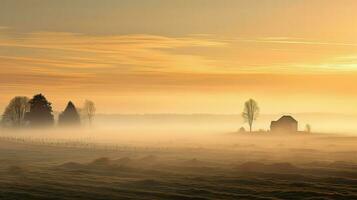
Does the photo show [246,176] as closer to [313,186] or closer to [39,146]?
[313,186]

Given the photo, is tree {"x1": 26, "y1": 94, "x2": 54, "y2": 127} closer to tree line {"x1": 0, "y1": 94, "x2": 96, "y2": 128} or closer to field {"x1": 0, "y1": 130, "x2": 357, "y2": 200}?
tree line {"x1": 0, "y1": 94, "x2": 96, "y2": 128}

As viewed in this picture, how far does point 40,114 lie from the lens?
16512 cm

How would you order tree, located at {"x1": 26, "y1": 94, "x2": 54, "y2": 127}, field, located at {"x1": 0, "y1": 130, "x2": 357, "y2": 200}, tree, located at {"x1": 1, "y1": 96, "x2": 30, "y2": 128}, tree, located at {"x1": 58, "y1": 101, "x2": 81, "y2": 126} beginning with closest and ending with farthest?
field, located at {"x1": 0, "y1": 130, "x2": 357, "y2": 200} → tree, located at {"x1": 26, "y1": 94, "x2": 54, "y2": 127} → tree, located at {"x1": 58, "y1": 101, "x2": 81, "y2": 126} → tree, located at {"x1": 1, "y1": 96, "x2": 30, "y2": 128}

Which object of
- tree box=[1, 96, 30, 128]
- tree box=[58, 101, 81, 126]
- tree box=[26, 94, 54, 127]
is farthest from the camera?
tree box=[1, 96, 30, 128]

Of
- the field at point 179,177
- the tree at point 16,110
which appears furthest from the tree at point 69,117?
the field at point 179,177

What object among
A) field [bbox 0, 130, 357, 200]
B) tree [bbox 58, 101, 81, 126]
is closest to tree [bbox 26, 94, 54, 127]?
Answer: tree [bbox 58, 101, 81, 126]

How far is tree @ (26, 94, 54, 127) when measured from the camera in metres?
163

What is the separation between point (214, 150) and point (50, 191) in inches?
2485

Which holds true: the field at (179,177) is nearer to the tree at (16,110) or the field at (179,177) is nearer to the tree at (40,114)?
the tree at (40,114)

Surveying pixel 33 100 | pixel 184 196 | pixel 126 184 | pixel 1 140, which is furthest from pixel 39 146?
pixel 184 196

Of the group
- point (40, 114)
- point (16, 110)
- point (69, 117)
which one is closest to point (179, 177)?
point (40, 114)

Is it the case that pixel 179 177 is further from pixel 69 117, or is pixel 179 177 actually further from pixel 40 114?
pixel 69 117

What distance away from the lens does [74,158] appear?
10250 cm

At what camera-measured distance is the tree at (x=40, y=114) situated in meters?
163
